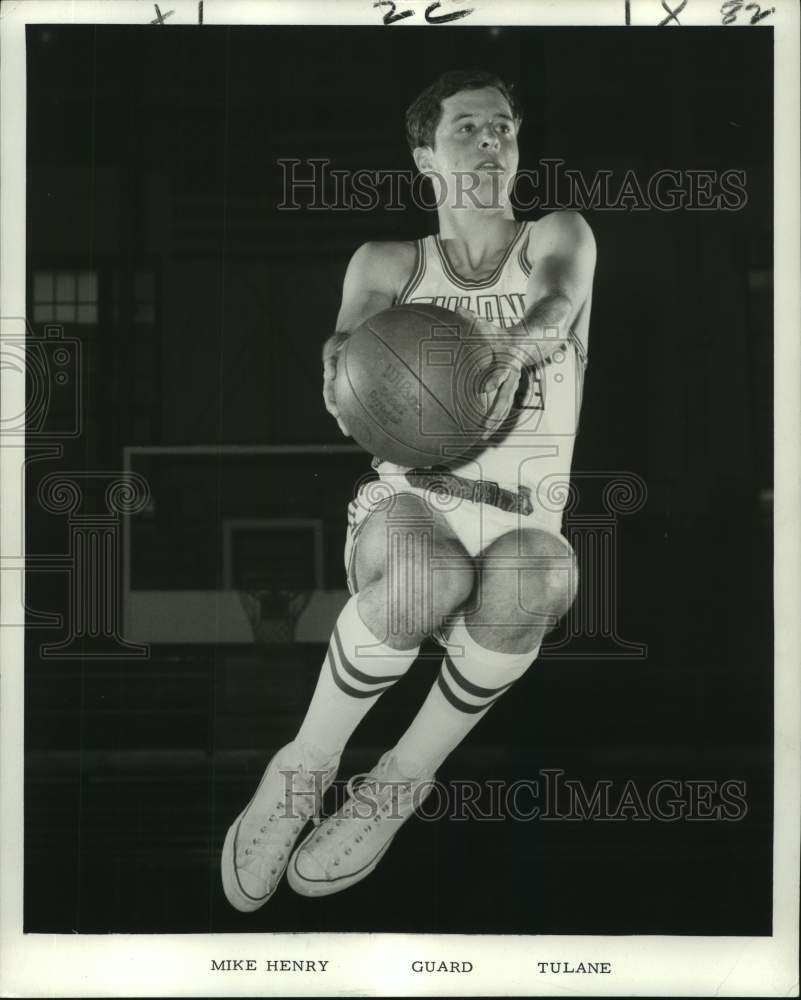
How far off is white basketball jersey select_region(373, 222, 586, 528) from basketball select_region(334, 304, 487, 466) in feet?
0.40

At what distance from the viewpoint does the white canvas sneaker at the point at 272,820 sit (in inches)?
143

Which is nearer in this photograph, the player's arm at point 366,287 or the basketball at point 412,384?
the basketball at point 412,384

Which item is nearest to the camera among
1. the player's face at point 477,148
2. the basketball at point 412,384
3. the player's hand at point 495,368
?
the basketball at point 412,384

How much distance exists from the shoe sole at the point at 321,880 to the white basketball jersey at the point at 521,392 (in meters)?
1.10

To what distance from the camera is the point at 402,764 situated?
3.61m

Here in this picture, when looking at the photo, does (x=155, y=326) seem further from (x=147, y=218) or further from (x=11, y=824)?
(x=11, y=824)

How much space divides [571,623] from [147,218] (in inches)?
67.2

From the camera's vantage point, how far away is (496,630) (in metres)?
3.57

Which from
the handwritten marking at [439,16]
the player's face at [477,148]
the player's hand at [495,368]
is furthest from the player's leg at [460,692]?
the handwritten marking at [439,16]

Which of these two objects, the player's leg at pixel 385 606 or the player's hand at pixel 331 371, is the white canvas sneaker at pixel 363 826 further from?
the player's hand at pixel 331 371

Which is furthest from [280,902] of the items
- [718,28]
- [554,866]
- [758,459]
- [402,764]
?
[718,28]

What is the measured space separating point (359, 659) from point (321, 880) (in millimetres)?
667

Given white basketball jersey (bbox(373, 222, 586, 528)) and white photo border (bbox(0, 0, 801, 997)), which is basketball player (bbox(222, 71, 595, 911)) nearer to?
white basketball jersey (bbox(373, 222, 586, 528))

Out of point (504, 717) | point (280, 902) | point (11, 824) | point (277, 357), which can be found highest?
point (277, 357)
